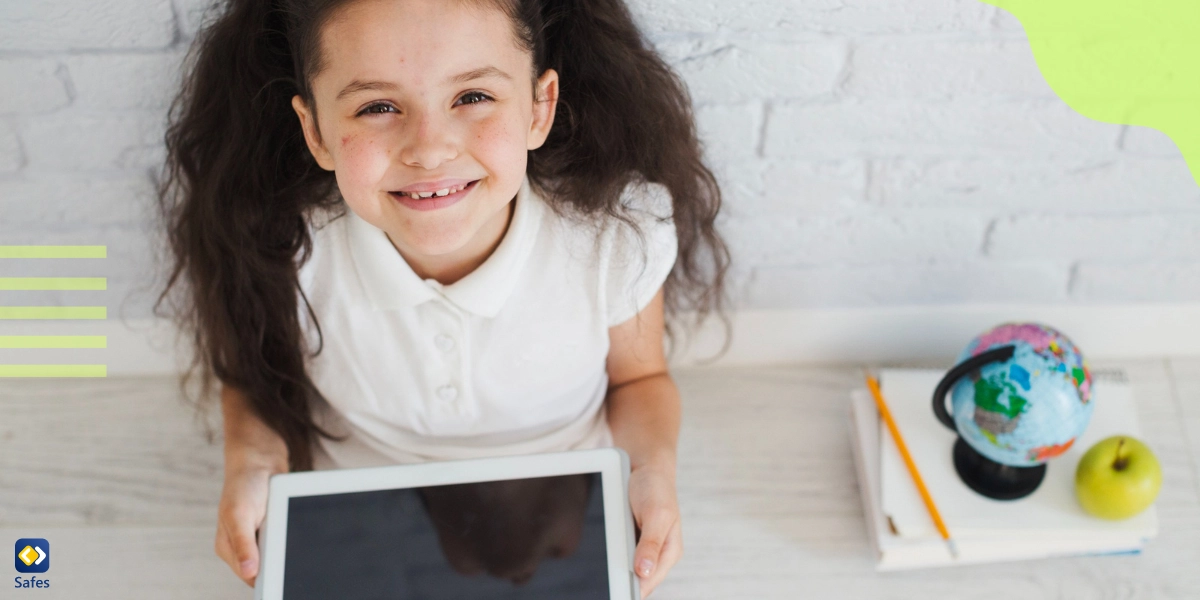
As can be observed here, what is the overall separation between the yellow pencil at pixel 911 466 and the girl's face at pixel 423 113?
49 centimetres

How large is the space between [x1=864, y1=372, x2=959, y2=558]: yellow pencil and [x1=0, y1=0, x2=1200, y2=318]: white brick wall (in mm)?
98

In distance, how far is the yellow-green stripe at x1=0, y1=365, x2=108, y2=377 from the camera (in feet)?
3.31

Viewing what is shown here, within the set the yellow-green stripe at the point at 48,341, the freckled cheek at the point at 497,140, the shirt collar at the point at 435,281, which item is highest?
the freckled cheek at the point at 497,140

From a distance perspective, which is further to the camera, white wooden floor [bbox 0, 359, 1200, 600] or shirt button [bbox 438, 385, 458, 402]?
white wooden floor [bbox 0, 359, 1200, 600]

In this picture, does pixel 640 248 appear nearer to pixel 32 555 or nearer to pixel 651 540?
pixel 651 540

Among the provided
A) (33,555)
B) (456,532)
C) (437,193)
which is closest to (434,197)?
(437,193)

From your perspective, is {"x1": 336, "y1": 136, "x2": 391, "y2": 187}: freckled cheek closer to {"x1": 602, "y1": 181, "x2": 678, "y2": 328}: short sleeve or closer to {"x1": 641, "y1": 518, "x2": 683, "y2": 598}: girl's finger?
{"x1": 602, "y1": 181, "x2": 678, "y2": 328}: short sleeve

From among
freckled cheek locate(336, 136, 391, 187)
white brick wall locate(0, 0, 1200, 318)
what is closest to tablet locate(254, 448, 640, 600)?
freckled cheek locate(336, 136, 391, 187)

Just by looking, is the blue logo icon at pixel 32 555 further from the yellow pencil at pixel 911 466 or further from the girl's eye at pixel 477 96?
the yellow pencil at pixel 911 466

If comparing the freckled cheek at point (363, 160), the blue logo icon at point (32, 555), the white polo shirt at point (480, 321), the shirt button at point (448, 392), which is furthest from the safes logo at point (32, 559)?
the freckled cheek at point (363, 160)

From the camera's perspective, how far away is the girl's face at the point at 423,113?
0.58 m

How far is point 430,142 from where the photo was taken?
23.4 inches

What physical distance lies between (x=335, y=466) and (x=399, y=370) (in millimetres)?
163

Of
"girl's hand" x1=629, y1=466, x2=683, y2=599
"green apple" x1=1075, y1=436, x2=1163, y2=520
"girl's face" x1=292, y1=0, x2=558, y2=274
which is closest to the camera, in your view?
"girl's face" x1=292, y1=0, x2=558, y2=274
